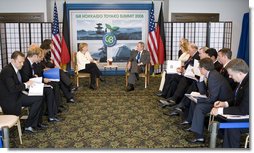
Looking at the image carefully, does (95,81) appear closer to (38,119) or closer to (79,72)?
(79,72)

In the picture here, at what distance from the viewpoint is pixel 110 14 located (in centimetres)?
993

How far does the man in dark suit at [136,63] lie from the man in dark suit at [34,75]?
286 cm

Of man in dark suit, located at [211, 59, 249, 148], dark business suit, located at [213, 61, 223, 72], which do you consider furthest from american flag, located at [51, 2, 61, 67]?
man in dark suit, located at [211, 59, 249, 148]

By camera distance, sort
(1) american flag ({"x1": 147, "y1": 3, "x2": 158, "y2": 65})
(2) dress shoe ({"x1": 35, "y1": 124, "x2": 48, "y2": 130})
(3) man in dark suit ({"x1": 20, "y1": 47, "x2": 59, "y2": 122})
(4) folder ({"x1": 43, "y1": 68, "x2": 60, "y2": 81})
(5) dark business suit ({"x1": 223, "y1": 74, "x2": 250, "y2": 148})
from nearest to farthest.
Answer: (5) dark business suit ({"x1": 223, "y1": 74, "x2": 250, "y2": 148}) → (2) dress shoe ({"x1": 35, "y1": 124, "x2": 48, "y2": 130}) → (3) man in dark suit ({"x1": 20, "y1": 47, "x2": 59, "y2": 122}) → (4) folder ({"x1": 43, "y1": 68, "x2": 60, "y2": 81}) → (1) american flag ({"x1": 147, "y1": 3, "x2": 158, "y2": 65})

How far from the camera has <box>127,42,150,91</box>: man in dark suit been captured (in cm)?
782

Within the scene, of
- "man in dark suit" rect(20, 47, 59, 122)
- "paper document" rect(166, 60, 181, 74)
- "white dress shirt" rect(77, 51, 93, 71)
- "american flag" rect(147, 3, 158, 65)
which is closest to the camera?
"man in dark suit" rect(20, 47, 59, 122)

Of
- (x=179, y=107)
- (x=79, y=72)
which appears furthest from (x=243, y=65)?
(x=79, y=72)

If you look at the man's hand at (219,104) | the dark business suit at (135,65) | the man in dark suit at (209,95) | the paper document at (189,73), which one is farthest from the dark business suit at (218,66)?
the dark business suit at (135,65)

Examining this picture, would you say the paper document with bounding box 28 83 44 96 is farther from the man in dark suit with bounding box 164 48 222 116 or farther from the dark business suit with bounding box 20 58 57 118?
the man in dark suit with bounding box 164 48 222 116

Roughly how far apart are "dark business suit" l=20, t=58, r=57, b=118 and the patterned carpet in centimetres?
25

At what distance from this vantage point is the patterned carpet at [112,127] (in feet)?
14.0

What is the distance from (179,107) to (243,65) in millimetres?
2138

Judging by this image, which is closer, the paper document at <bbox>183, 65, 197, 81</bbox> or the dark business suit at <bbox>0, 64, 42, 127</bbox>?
the dark business suit at <bbox>0, 64, 42, 127</bbox>

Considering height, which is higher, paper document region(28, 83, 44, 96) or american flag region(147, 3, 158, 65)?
american flag region(147, 3, 158, 65)
